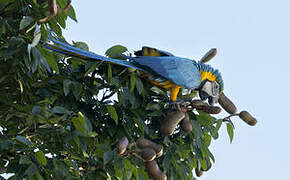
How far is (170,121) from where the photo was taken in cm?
236

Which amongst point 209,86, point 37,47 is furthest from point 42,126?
point 209,86

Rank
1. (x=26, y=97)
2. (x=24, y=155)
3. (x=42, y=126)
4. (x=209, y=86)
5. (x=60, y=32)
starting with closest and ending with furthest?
(x=24, y=155)
(x=42, y=126)
(x=26, y=97)
(x=60, y=32)
(x=209, y=86)

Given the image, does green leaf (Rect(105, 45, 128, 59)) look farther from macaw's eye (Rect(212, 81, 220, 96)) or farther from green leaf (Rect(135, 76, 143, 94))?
macaw's eye (Rect(212, 81, 220, 96))

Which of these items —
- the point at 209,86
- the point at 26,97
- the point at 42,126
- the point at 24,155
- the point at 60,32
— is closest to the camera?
the point at 24,155

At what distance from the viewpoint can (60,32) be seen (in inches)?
104

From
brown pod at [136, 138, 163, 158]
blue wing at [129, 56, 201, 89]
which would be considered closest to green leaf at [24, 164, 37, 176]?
brown pod at [136, 138, 163, 158]

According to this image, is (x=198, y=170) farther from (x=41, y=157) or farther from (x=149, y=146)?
(x=41, y=157)

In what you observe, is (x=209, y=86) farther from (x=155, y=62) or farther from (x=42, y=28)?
(x=42, y=28)

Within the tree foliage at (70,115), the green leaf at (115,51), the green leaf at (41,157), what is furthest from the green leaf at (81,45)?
the green leaf at (41,157)

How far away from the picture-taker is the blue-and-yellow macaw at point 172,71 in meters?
2.54

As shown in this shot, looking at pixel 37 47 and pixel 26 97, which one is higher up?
pixel 37 47

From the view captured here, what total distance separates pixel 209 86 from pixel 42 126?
981 millimetres

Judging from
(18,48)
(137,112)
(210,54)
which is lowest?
(137,112)

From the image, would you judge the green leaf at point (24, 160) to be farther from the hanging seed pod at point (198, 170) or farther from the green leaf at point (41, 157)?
the hanging seed pod at point (198, 170)
